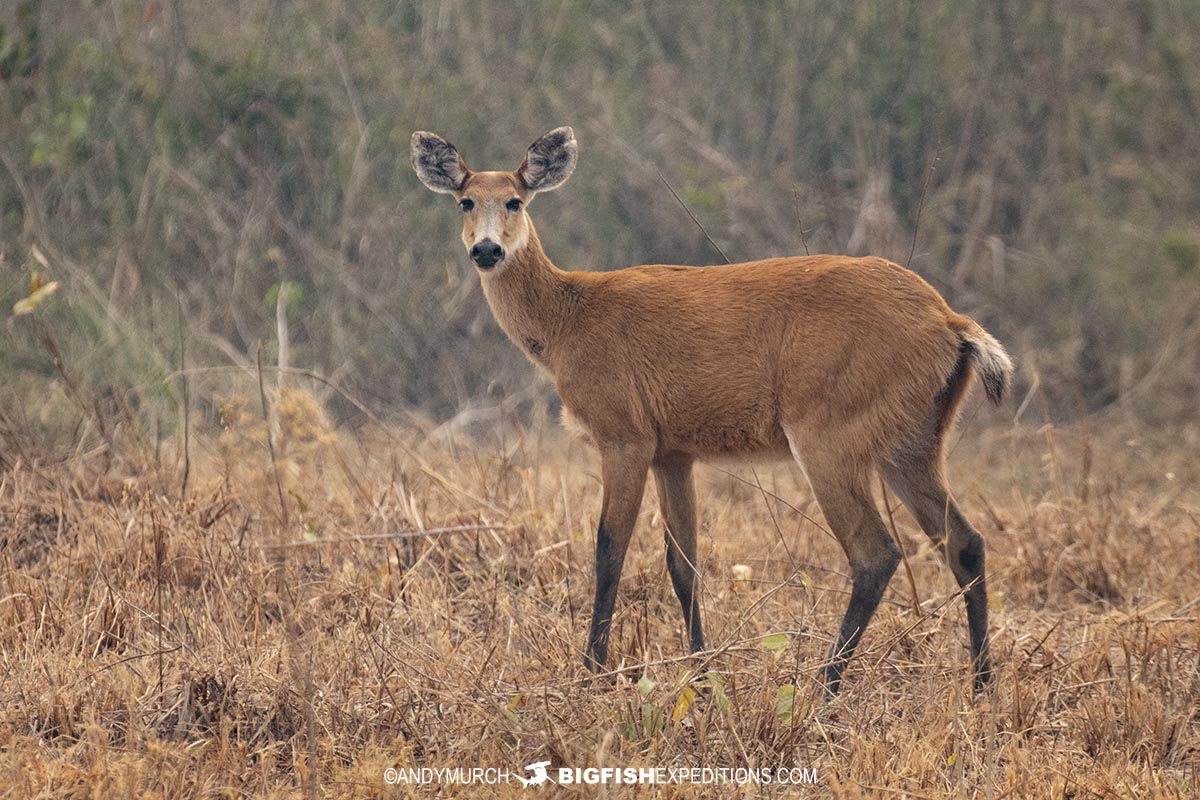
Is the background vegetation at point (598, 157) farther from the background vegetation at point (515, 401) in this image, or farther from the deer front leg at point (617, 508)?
the deer front leg at point (617, 508)

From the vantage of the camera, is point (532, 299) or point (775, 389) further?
point (532, 299)

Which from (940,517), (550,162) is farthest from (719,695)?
(550,162)

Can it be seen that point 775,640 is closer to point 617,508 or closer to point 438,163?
point 617,508

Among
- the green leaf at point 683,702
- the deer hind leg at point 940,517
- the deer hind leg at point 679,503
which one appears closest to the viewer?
the green leaf at point 683,702

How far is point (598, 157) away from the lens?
12312 millimetres

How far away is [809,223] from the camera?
1195 centimetres

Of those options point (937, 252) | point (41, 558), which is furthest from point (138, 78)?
point (937, 252)

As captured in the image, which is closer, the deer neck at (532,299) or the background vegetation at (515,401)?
the background vegetation at (515,401)

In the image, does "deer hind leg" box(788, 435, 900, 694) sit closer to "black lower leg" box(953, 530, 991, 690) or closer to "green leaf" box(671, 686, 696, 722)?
"black lower leg" box(953, 530, 991, 690)

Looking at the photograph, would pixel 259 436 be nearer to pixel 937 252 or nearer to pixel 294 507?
pixel 294 507

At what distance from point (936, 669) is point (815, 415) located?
107cm

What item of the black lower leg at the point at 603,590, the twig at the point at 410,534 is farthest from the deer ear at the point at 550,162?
the black lower leg at the point at 603,590

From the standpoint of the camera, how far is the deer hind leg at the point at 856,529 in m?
5.08

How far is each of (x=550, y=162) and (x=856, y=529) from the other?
2181mm
